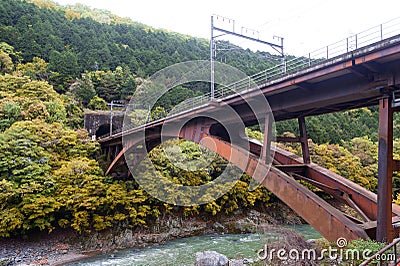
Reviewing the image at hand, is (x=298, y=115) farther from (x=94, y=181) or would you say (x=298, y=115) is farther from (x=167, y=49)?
(x=167, y=49)

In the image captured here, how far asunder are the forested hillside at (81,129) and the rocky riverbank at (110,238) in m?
0.56

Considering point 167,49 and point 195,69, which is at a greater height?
point 167,49

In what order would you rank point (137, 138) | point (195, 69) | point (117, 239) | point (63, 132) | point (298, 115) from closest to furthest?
point (298, 115)
point (117, 239)
point (137, 138)
point (63, 132)
point (195, 69)

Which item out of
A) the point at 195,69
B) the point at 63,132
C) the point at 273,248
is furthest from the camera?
the point at 195,69

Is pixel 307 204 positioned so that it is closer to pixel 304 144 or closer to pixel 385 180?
pixel 385 180

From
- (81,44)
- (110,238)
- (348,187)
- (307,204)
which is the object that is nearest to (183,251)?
(110,238)

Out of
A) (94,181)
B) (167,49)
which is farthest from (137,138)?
(167,49)

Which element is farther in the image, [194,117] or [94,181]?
[94,181]

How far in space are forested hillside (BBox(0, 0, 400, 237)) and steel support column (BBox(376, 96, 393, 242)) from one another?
6838 mm

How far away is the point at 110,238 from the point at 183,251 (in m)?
5.09

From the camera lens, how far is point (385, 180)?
5.55 meters

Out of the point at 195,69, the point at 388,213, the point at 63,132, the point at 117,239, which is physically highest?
the point at 195,69

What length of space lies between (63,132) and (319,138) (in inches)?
1220

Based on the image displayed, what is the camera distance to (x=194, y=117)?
14250 millimetres
